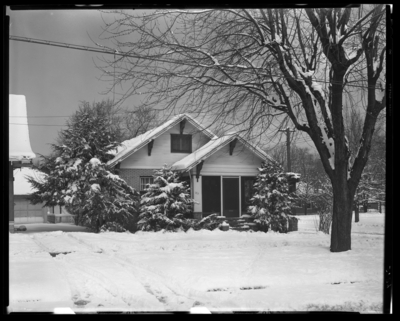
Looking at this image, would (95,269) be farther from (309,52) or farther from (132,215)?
(309,52)

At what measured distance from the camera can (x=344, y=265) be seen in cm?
889

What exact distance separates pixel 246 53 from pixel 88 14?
4.31 meters

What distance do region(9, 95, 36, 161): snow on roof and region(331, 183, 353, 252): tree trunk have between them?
6223 millimetres

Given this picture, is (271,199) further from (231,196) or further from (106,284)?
(106,284)

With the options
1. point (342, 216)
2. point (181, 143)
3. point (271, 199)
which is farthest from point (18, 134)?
point (342, 216)

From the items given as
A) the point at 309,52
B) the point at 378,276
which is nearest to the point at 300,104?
the point at 309,52

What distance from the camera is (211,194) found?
10172 mm

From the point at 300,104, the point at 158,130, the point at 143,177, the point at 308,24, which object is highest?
the point at 308,24

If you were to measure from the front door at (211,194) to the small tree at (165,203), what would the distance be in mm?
329

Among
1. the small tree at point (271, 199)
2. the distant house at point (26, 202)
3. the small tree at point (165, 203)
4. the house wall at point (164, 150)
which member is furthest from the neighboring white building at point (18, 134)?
the small tree at point (271, 199)

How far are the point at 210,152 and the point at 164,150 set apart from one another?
969 millimetres

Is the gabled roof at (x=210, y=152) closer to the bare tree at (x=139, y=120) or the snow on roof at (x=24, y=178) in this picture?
the bare tree at (x=139, y=120)

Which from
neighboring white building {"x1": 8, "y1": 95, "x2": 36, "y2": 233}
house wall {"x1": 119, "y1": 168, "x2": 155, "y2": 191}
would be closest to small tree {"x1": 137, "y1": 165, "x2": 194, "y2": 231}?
house wall {"x1": 119, "y1": 168, "x2": 155, "y2": 191}

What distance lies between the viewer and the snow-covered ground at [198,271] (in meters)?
6.66
